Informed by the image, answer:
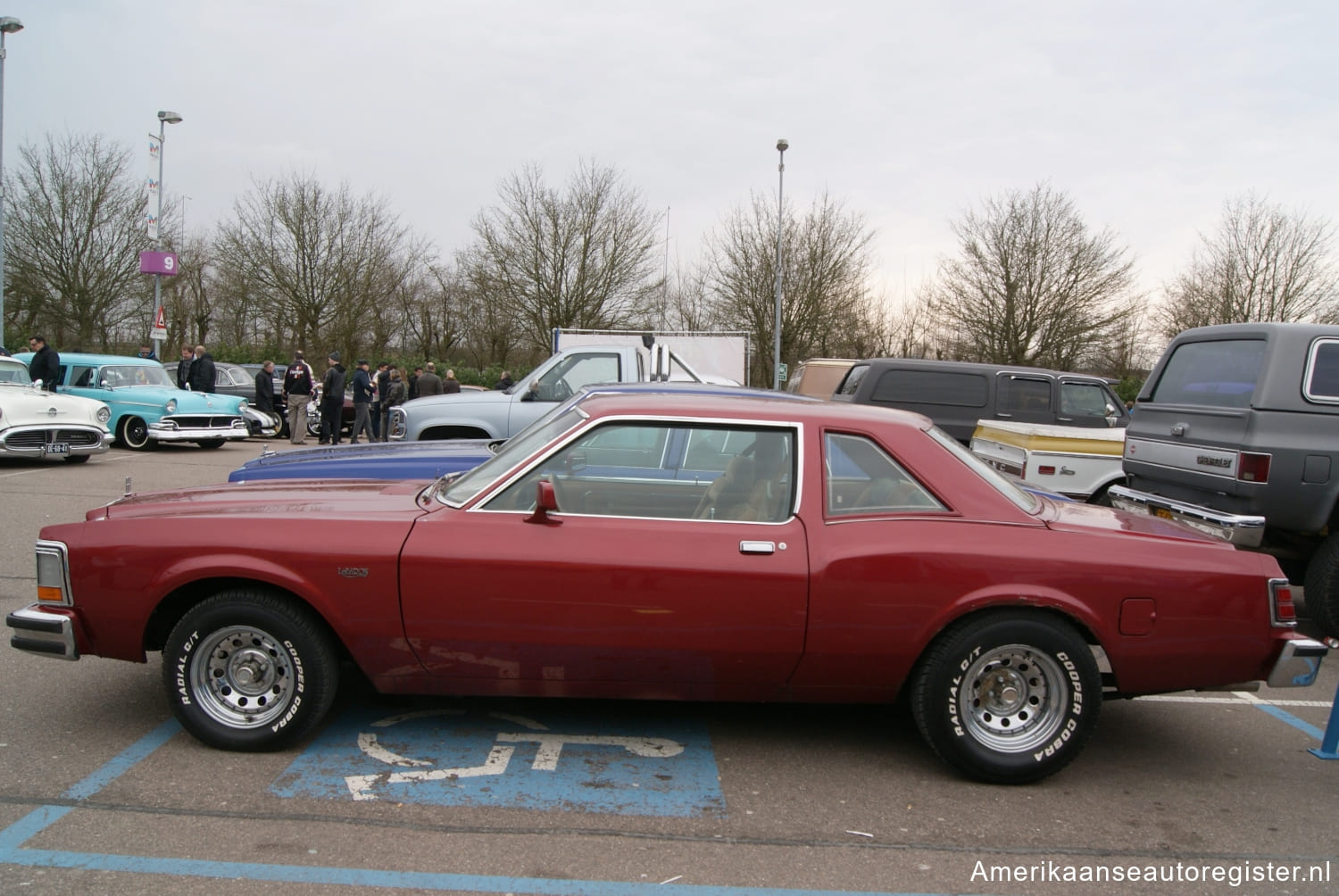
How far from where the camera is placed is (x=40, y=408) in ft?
43.1

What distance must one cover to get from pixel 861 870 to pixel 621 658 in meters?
1.19

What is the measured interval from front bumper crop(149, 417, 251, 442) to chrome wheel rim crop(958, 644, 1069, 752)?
15994 millimetres

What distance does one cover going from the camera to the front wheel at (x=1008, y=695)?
12.3 feet

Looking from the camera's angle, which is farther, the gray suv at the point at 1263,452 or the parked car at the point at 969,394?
the parked car at the point at 969,394

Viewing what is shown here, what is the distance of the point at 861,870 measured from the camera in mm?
3137

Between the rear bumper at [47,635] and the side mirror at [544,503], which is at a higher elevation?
the side mirror at [544,503]

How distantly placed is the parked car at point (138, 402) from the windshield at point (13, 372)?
2.07 meters

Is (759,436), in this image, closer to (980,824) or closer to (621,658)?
(621,658)

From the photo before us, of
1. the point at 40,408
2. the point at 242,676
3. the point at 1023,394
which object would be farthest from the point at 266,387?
the point at 242,676

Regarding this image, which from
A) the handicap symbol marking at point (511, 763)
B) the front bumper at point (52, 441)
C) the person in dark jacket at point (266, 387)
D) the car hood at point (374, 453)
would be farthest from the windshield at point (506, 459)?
the person in dark jacket at point (266, 387)

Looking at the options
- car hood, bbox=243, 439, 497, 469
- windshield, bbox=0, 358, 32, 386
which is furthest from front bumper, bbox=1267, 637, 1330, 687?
windshield, bbox=0, 358, 32, 386

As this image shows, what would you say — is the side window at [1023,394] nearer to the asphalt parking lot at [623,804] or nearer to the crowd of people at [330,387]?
the asphalt parking lot at [623,804]

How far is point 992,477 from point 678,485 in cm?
140

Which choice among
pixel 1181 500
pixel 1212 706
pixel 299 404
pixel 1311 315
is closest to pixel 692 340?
pixel 299 404
